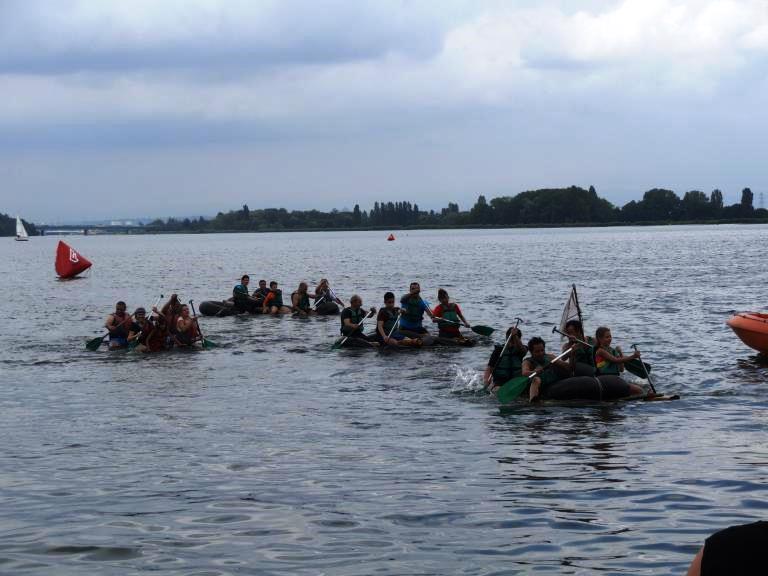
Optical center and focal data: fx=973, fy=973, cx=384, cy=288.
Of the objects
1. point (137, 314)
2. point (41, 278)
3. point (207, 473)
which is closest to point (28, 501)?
point (207, 473)

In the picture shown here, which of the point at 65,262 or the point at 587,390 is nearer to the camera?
the point at 587,390

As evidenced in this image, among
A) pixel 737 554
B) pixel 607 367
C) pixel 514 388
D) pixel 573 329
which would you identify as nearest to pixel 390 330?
pixel 607 367

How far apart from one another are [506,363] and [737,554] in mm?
14777

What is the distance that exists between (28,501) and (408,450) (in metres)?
5.05

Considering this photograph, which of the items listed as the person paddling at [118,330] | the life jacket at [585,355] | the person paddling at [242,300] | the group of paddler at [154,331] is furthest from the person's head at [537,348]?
the person paddling at [242,300]

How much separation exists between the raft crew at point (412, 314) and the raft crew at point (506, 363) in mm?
8011

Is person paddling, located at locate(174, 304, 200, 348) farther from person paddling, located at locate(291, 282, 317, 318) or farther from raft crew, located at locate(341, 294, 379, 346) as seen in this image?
person paddling, located at locate(291, 282, 317, 318)

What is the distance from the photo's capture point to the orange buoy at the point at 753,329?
22453mm

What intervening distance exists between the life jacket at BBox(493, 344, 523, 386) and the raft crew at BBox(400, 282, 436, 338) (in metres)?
8.02

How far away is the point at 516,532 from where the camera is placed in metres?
9.70

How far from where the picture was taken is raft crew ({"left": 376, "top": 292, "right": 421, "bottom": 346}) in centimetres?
2606

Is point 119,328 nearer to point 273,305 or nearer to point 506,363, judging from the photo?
point 273,305

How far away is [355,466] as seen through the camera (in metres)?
12.6

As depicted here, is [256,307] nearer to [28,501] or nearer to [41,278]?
[28,501]
